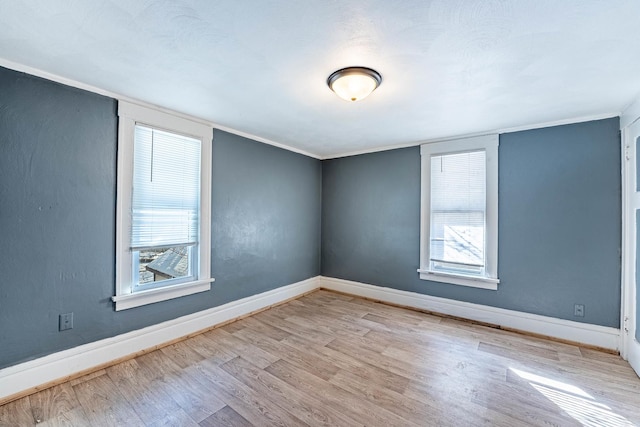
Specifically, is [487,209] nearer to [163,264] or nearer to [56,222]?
[163,264]

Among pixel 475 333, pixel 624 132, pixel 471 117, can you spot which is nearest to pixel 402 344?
pixel 475 333

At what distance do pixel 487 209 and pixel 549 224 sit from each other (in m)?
0.61

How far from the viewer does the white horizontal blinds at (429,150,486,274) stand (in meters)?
3.39

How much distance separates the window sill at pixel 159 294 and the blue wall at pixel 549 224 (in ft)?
8.58

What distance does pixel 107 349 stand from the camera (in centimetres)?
234

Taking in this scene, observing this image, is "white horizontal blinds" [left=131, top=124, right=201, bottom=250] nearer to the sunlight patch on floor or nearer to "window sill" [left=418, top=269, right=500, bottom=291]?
"window sill" [left=418, top=269, right=500, bottom=291]

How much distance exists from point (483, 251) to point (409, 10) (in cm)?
297

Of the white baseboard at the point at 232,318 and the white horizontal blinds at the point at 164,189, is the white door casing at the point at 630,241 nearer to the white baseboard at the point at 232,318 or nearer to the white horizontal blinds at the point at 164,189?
the white baseboard at the point at 232,318

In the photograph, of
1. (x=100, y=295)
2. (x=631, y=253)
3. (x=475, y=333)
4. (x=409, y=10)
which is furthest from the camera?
(x=475, y=333)

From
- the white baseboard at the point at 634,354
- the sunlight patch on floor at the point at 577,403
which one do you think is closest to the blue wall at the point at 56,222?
the sunlight patch on floor at the point at 577,403

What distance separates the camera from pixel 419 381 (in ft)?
7.07

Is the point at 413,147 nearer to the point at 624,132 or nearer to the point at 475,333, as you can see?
Answer: the point at 624,132

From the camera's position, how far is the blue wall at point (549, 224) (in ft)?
8.90

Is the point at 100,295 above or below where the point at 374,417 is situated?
above
